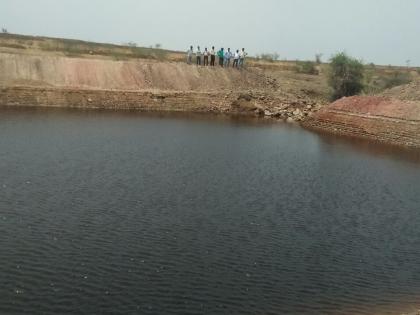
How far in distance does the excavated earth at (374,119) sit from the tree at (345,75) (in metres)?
9.11

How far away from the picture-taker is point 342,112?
46688 mm

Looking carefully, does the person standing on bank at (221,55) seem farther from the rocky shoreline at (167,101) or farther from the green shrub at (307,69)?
the green shrub at (307,69)

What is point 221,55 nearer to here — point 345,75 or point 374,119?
point 345,75

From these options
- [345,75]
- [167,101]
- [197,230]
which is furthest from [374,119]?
[197,230]

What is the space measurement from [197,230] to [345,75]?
44883 millimetres

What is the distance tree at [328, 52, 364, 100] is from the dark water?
27057 millimetres

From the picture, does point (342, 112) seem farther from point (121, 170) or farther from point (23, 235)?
point (23, 235)

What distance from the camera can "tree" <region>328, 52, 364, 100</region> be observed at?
186 ft

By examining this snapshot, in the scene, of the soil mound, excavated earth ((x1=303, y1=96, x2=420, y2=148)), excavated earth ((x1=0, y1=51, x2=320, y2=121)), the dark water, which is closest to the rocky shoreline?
excavated earth ((x1=0, y1=51, x2=320, y2=121))

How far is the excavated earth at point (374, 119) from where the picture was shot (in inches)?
1586

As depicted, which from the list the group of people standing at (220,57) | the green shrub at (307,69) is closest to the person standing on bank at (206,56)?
the group of people standing at (220,57)

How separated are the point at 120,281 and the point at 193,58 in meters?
53.6

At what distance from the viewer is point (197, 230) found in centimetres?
1653

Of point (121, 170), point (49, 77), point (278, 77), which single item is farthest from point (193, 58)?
point (121, 170)
